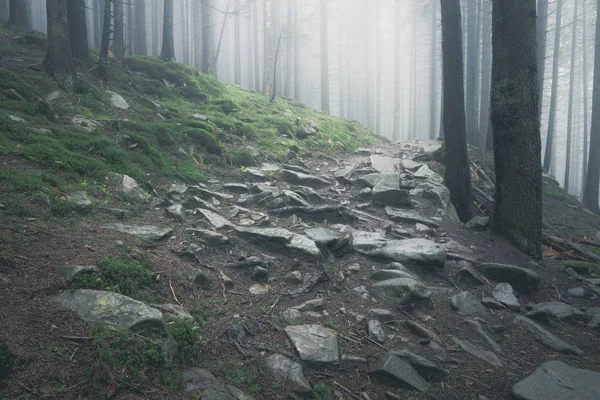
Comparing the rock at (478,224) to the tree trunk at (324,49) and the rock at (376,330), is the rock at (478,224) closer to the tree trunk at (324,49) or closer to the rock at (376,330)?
the rock at (376,330)

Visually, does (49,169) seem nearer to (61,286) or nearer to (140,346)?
(61,286)

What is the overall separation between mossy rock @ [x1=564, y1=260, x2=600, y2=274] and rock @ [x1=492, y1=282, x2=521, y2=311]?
202cm

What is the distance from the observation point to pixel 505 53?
5.69 metres

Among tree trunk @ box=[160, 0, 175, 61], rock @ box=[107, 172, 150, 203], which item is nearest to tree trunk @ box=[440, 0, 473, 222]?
rock @ box=[107, 172, 150, 203]

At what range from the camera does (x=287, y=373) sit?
271cm

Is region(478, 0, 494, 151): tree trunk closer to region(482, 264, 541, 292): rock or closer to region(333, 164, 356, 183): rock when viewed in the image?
region(333, 164, 356, 183): rock

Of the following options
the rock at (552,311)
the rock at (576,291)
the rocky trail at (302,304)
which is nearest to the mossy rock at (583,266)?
the rocky trail at (302,304)

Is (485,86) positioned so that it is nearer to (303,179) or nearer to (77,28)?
(303,179)

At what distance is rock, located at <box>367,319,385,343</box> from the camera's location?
3.38 metres

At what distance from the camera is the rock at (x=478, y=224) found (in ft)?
Answer: 22.0

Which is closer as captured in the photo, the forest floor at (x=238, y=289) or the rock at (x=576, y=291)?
the forest floor at (x=238, y=289)

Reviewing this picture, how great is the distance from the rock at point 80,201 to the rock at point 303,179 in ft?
15.7

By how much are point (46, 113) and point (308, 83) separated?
41.4 metres

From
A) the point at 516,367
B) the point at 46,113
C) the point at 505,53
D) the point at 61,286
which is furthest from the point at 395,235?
the point at 46,113
